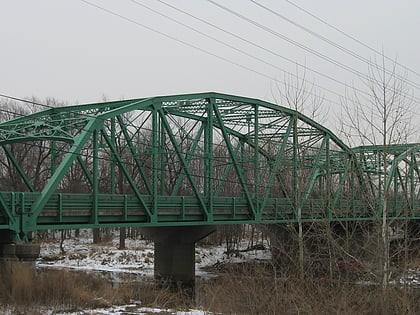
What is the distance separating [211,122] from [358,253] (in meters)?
17.6

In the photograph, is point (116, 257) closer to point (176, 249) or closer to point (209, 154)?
point (176, 249)

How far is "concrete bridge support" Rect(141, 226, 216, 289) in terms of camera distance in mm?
38562

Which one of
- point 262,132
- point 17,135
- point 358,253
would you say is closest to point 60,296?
point 358,253

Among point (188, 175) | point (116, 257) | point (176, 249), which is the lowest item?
point (116, 257)

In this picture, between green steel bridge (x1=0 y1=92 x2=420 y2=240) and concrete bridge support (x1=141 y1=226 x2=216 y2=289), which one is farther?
concrete bridge support (x1=141 y1=226 x2=216 y2=289)

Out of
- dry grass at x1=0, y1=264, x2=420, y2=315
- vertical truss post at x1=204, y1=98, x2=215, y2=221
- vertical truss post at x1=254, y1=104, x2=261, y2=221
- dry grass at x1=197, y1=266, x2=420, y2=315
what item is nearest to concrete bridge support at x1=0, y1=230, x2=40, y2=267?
dry grass at x1=0, y1=264, x2=420, y2=315

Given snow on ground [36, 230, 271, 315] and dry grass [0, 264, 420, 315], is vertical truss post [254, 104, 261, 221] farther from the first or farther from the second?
dry grass [0, 264, 420, 315]

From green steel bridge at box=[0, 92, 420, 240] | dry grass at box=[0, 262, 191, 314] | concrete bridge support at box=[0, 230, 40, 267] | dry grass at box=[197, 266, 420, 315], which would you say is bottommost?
dry grass at box=[0, 262, 191, 314]

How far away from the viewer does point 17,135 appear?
33.4m

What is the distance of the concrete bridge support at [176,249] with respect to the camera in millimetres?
38562

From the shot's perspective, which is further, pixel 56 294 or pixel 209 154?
pixel 209 154

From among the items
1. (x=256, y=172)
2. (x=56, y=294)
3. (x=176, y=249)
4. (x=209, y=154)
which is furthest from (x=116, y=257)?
(x=56, y=294)

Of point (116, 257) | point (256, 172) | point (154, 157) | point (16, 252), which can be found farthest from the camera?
point (116, 257)

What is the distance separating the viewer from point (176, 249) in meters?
39.2
